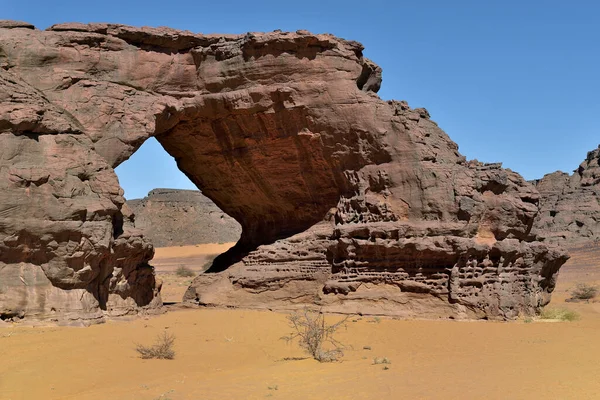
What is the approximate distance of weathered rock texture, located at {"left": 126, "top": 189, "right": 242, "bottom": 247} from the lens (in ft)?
176

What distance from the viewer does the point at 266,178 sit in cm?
1656

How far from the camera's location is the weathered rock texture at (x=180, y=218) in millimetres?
53781

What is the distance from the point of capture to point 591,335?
11.6 m

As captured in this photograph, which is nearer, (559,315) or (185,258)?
(559,315)

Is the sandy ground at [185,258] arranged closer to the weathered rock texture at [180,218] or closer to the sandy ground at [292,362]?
the weathered rock texture at [180,218]

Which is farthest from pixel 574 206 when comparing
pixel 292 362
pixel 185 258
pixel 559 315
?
pixel 292 362

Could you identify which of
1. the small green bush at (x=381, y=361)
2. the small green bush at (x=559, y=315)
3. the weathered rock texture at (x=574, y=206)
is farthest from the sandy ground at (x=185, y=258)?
the small green bush at (x=381, y=361)

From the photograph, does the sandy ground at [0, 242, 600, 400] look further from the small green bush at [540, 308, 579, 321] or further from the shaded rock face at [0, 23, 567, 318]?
the shaded rock face at [0, 23, 567, 318]

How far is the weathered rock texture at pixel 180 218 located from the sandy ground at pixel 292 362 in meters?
41.5

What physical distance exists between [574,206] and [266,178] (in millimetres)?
37147

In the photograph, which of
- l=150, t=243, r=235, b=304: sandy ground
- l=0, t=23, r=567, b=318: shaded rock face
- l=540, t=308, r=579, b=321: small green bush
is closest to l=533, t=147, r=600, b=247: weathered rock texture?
l=150, t=243, r=235, b=304: sandy ground

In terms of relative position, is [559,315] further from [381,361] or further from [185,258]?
[185,258]

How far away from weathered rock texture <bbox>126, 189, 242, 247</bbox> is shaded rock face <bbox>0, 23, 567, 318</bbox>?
124 feet

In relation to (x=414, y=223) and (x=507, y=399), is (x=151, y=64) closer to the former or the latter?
(x=414, y=223)
